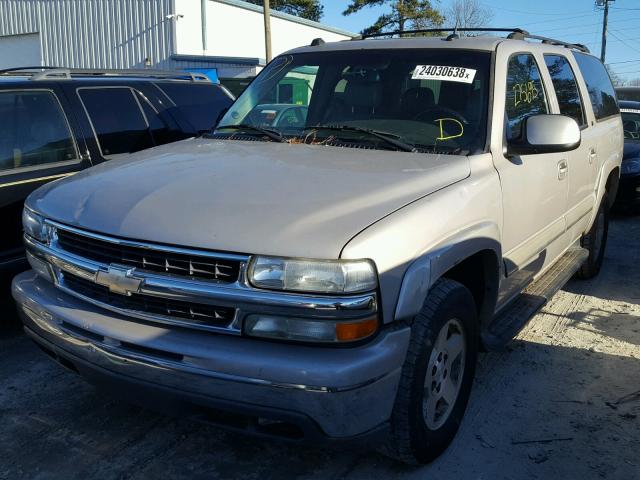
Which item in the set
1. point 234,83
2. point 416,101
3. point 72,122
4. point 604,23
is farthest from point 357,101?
point 604,23

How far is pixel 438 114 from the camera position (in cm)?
354

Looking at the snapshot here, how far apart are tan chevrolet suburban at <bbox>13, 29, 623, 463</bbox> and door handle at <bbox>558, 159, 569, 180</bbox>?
227 millimetres

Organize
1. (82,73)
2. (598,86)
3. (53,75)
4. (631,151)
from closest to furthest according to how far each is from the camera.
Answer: (53,75)
(82,73)
(598,86)
(631,151)

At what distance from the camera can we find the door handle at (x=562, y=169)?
416 cm

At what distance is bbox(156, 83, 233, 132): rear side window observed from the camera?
5.80 meters

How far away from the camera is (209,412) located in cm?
249

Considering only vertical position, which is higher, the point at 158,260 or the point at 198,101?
the point at 198,101

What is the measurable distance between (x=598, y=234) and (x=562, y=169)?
198 cm

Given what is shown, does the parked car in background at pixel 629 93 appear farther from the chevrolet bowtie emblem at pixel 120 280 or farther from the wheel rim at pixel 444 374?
the chevrolet bowtie emblem at pixel 120 280

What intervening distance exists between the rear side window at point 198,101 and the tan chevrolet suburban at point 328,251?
6.09ft

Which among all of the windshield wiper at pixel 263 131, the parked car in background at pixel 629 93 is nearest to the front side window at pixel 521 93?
the windshield wiper at pixel 263 131

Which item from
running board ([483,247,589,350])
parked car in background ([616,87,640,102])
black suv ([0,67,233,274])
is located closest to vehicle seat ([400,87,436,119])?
running board ([483,247,589,350])

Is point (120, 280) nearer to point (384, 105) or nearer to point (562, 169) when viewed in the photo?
point (384, 105)

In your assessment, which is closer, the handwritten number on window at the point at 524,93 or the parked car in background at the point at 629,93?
the handwritten number on window at the point at 524,93
